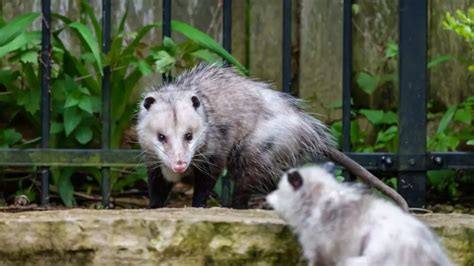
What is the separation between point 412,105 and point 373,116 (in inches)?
32.9

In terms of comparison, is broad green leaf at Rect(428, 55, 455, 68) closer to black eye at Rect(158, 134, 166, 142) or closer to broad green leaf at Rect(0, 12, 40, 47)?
black eye at Rect(158, 134, 166, 142)

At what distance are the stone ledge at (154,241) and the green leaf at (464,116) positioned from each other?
1.69 metres

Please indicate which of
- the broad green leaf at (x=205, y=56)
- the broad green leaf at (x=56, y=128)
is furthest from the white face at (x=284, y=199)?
the broad green leaf at (x=56, y=128)

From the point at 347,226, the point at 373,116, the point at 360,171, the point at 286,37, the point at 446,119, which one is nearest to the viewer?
the point at 347,226

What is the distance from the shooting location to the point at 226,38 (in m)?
5.05

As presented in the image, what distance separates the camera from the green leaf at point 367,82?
602cm

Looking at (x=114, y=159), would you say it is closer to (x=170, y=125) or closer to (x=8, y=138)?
(x=170, y=125)

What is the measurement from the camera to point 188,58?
5.34 m

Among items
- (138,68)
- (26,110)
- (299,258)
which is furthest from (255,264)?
(26,110)

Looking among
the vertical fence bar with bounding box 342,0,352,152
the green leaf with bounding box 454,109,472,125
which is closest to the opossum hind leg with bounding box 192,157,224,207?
the vertical fence bar with bounding box 342,0,352,152

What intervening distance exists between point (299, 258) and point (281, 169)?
50.7 inches

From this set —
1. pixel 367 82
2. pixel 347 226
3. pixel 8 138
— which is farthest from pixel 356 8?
pixel 347 226

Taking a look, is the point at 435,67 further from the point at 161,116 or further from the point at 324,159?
the point at 161,116

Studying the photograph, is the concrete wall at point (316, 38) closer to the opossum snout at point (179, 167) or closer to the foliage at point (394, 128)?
the foliage at point (394, 128)
